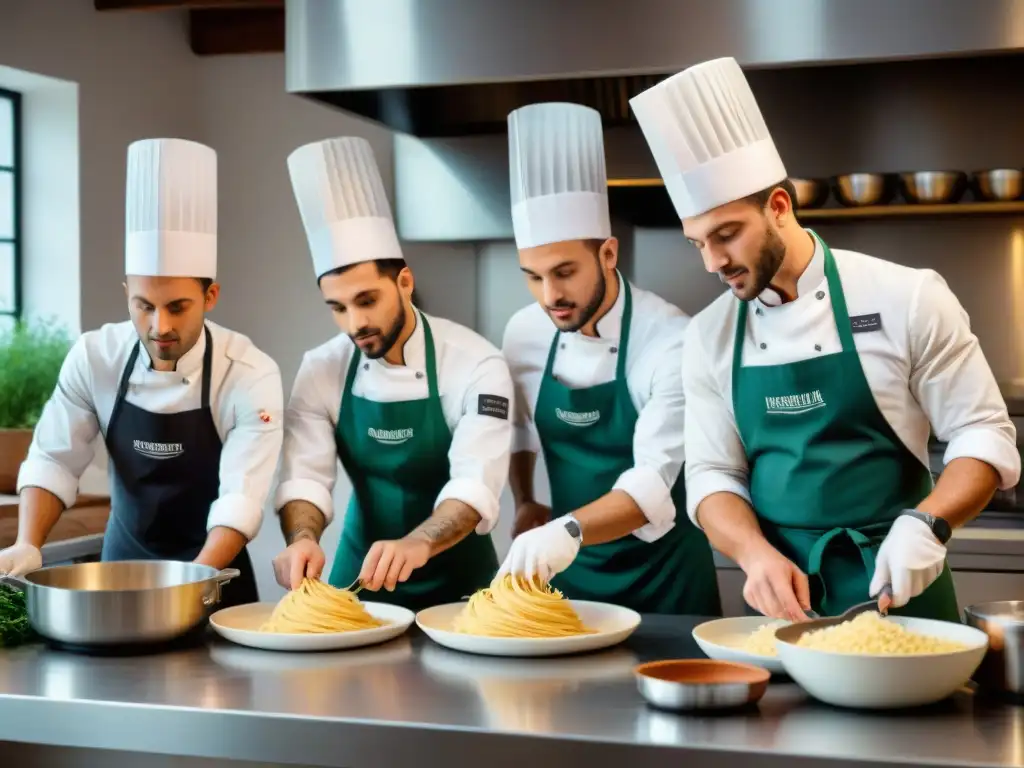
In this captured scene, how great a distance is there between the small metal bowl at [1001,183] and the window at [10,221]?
356cm

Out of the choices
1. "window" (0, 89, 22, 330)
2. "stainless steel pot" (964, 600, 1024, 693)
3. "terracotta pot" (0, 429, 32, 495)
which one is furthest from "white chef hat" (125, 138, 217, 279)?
"window" (0, 89, 22, 330)

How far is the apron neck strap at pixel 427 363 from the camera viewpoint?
2906 millimetres

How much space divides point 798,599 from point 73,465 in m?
1.80

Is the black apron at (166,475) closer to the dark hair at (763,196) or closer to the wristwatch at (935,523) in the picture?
the dark hair at (763,196)

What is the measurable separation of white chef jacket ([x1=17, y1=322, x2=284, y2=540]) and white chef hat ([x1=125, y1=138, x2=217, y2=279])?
20 centimetres

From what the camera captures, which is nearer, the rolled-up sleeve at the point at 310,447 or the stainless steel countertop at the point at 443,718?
the stainless steel countertop at the point at 443,718

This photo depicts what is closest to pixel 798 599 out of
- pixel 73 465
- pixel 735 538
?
pixel 735 538

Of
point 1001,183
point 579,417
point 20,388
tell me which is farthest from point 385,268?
point 1001,183

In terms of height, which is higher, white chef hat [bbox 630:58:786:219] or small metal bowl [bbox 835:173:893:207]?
small metal bowl [bbox 835:173:893:207]

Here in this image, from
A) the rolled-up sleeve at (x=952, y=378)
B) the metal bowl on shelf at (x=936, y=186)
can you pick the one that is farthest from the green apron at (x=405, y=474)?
the metal bowl on shelf at (x=936, y=186)

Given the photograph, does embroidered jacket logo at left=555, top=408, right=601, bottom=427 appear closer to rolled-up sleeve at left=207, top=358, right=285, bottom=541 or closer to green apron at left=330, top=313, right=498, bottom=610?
green apron at left=330, top=313, right=498, bottom=610

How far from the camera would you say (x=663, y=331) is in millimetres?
2906

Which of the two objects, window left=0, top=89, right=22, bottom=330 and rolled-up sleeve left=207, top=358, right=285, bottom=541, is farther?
window left=0, top=89, right=22, bottom=330

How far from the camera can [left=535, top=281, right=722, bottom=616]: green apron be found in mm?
2871
